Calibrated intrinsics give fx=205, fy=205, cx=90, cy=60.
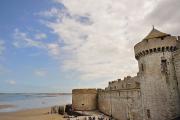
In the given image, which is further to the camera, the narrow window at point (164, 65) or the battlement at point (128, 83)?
the battlement at point (128, 83)

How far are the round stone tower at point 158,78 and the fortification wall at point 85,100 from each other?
22.9 metres

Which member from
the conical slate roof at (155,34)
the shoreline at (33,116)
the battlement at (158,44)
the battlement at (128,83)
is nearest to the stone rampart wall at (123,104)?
the battlement at (128,83)

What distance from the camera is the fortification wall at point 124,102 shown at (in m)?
23.3

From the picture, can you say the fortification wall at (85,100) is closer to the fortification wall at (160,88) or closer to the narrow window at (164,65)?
the fortification wall at (160,88)

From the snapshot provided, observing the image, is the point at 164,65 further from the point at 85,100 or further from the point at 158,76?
the point at 85,100

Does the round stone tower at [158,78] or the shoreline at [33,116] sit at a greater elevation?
the round stone tower at [158,78]

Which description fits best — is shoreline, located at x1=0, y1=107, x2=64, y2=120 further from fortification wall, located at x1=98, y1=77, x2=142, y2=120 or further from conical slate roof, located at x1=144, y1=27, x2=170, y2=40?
conical slate roof, located at x1=144, y1=27, x2=170, y2=40

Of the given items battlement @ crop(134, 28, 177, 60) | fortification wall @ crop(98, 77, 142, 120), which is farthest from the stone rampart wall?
battlement @ crop(134, 28, 177, 60)

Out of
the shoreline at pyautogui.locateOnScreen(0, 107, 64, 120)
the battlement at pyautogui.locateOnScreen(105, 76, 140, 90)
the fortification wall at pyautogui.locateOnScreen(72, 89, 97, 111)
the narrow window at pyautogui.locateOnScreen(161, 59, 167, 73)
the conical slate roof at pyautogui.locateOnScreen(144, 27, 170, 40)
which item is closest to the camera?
the narrow window at pyautogui.locateOnScreen(161, 59, 167, 73)

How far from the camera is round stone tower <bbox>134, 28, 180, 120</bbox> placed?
18.9 metres

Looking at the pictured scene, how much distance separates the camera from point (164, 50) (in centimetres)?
1972

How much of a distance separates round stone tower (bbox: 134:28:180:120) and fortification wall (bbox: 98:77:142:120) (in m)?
2.34

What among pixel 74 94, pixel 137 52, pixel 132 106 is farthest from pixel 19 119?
pixel 137 52

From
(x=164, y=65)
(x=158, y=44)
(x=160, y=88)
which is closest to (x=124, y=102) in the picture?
(x=160, y=88)
